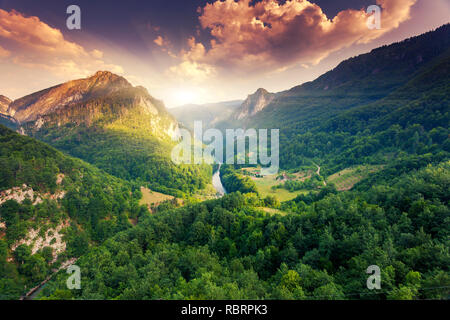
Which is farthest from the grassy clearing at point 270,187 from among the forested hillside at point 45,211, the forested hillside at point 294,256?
the forested hillside at point 45,211

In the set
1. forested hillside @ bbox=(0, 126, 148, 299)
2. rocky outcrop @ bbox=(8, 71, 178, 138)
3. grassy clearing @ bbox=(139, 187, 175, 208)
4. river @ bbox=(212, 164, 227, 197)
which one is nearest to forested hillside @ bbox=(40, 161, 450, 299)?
forested hillside @ bbox=(0, 126, 148, 299)

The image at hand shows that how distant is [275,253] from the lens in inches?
1196

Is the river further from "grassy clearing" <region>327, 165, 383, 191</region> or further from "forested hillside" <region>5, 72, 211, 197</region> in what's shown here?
"grassy clearing" <region>327, 165, 383, 191</region>

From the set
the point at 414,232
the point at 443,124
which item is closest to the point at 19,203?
the point at 414,232

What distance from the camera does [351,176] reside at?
257ft

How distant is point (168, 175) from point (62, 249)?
206 feet

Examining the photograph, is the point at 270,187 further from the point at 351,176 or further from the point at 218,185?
the point at 218,185

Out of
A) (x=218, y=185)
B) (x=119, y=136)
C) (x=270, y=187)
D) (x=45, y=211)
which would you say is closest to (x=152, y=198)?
(x=45, y=211)

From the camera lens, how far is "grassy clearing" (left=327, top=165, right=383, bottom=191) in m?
73.1

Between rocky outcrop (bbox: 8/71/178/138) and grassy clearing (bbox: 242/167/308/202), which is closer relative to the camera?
grassy clearing (bbox: 242/167/308/202)

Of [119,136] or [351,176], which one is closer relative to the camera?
[351,176]
